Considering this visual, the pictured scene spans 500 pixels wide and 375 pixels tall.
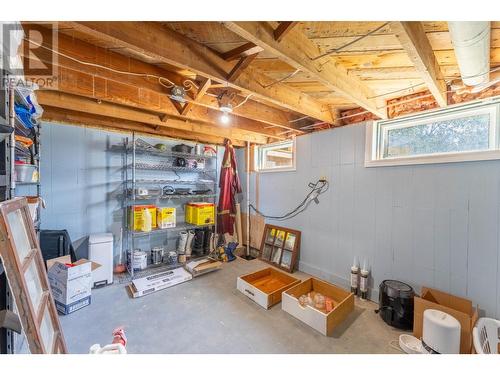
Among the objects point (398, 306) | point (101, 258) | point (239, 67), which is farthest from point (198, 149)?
point (398, 306)

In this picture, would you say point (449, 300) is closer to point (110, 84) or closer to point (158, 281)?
point (158, 281)

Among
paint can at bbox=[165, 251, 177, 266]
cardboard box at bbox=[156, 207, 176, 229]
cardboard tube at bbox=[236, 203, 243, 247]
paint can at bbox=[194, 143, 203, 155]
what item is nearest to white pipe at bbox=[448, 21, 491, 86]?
paint can at bbox=[194, 143, 203, 155]

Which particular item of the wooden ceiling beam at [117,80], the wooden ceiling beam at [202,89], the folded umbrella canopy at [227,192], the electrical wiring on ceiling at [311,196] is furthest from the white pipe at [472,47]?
the folded umbrella canopy at [227,192]

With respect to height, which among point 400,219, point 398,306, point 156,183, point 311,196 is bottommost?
point 398,306

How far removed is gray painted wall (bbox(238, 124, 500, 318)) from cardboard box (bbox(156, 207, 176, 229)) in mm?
1829

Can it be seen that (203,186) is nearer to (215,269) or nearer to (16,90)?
(215,269)

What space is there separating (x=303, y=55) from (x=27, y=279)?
2.01 meters

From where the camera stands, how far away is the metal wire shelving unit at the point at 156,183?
3.09 metres

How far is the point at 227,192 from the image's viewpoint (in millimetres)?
3807

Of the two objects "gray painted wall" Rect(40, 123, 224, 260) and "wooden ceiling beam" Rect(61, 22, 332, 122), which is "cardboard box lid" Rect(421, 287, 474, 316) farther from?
"gray painted wall" Rect(40, 123, 224, 260)

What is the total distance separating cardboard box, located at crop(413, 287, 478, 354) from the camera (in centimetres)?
158

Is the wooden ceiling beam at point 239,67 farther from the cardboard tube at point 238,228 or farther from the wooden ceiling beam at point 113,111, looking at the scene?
the cardboard tube at point 238,228
